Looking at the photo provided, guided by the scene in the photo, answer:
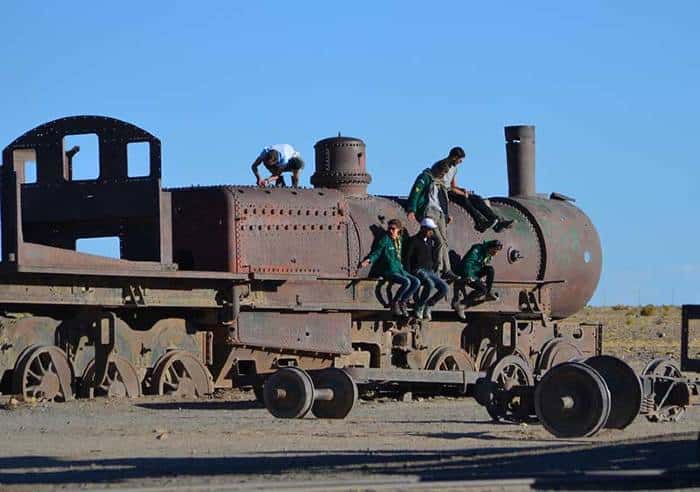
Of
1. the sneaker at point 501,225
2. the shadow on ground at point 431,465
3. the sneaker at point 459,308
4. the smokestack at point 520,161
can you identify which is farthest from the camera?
the smokestack at point 520,161

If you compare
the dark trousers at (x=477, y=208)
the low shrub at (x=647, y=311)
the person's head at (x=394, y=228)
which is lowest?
the low shrub at (x=647, y=311)

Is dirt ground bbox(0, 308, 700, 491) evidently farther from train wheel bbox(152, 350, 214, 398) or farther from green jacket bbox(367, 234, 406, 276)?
green jacket bbox(367, 234, 406, 276)

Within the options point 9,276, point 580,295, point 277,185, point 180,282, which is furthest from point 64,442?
point 580,295

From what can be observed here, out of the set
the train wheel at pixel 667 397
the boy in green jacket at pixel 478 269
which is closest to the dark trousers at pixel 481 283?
the boy in green jacket at pixel 478 269

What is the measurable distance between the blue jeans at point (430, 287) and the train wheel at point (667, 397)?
679 centimetres

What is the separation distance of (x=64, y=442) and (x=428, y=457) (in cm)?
375

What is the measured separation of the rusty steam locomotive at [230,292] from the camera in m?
20.1

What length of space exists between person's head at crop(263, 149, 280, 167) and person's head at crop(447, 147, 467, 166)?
2.61 meters

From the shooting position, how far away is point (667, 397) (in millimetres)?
16797

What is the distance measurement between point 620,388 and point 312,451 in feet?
10.6

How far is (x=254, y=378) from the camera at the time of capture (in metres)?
22.6

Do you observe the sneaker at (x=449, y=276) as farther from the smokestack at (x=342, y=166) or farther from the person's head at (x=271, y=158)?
the person's head at (x=271, y=158)

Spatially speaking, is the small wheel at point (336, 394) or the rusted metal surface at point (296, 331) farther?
the rusted metal surface at point (296, 331)

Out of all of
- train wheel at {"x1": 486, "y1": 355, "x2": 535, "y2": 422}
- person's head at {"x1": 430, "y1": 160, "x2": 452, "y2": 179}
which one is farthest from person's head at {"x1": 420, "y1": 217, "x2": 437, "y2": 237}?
train wheel at {"x1": 486, "y1": 355, "x2": 535, "y2": 422}
